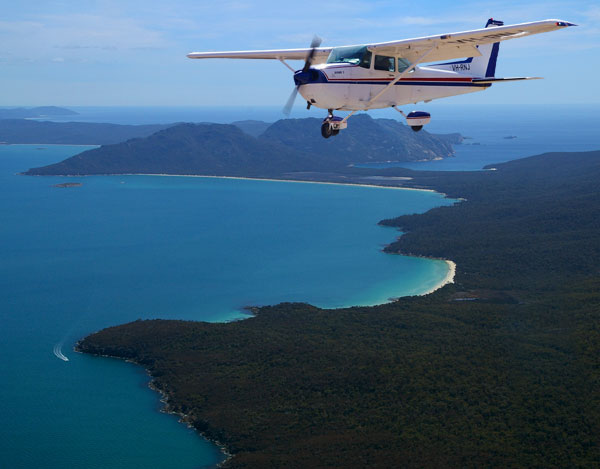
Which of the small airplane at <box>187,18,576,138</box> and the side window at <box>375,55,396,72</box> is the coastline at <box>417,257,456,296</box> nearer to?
the small airplane at <box>187,18,576,138</box>

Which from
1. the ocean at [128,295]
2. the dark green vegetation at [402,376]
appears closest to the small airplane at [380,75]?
the dark green vegetation at [402,376]

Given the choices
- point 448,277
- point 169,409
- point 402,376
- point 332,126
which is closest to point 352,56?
point 332,126

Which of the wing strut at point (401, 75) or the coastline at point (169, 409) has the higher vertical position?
the wing strut at point (401, 75)

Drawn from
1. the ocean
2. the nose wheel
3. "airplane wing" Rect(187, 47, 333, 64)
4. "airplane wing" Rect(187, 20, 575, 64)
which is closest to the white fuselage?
the nose wheel

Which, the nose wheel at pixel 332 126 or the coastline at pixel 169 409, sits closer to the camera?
the nose wheel at pixel 332 126

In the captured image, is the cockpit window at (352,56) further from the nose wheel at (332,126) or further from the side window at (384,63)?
the nose wheel at (332,126)

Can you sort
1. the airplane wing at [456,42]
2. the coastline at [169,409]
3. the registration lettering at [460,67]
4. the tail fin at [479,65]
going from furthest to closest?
the coastline at [169,409] < the registration lettering at [460,67] < the tail fin at [479,65] < the airplane wing at [456,42]
